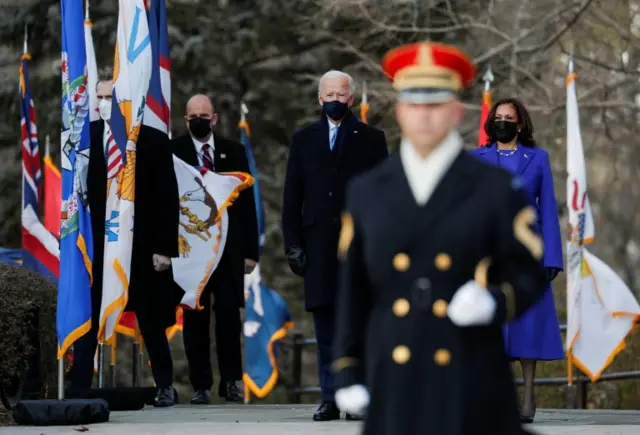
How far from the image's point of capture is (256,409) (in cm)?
1220

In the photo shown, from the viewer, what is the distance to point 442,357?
5.21 meters

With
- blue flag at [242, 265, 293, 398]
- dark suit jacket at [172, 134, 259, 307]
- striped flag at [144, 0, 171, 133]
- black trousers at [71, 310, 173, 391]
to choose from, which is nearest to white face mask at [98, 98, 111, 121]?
striped flag at [144, 0, 171, 133]

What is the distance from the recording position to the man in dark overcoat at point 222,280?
518 inches

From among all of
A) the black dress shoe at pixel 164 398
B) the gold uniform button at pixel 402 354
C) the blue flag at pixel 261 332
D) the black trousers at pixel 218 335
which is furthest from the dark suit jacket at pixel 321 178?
the blue flag at pixel 261 332

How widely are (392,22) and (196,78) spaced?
290 cm

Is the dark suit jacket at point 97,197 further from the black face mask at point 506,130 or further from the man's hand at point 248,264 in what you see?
the black face mask at point 506,130

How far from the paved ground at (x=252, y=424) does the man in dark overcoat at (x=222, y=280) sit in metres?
1.02

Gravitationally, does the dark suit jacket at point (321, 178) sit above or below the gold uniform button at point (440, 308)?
above

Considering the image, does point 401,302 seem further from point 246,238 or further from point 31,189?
point 31,189

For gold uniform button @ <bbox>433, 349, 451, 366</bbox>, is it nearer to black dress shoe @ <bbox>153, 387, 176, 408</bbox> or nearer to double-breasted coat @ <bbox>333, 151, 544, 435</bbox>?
double-breasted coat @ <bbox>333, 151, 544, 435</bbox>

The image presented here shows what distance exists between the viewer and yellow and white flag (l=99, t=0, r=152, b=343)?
37.2ft

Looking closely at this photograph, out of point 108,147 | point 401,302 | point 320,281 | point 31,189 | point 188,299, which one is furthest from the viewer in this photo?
point 31,189

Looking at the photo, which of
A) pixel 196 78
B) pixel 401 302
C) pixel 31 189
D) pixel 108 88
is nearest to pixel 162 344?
pixel 108 88

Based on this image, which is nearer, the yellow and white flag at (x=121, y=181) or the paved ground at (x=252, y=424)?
the paved ground at (x=252, y=424)
